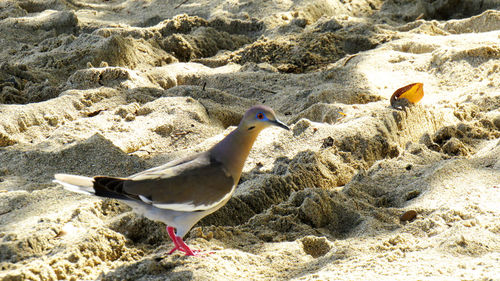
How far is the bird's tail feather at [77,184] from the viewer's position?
107 inches

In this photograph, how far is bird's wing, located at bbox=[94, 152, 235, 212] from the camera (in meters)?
2.75

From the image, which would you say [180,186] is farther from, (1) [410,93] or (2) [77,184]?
(1) [410,93]

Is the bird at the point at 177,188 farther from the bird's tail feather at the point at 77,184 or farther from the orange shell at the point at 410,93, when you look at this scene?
the orange shell at the point at 410,93

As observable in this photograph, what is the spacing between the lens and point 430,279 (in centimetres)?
252

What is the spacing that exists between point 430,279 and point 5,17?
6794 millimetres

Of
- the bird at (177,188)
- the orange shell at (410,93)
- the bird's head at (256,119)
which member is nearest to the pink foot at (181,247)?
the bird at (177,188)

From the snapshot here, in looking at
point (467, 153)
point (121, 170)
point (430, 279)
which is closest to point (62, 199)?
point (121, 170)

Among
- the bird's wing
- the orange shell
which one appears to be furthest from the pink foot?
the orange shell

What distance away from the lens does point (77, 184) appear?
2.74 meters

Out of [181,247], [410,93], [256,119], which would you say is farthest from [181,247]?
[410,93]

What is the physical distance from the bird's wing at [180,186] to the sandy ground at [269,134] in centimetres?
26

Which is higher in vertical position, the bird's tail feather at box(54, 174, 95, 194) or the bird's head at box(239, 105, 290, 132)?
the bird's head at box(239, 105, 290, 132)

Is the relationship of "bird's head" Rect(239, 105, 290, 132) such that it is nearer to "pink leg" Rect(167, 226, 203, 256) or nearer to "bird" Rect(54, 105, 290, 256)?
"bird" Rect(54, 105, 290, 256)

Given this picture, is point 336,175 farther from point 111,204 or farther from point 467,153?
point 111,204
